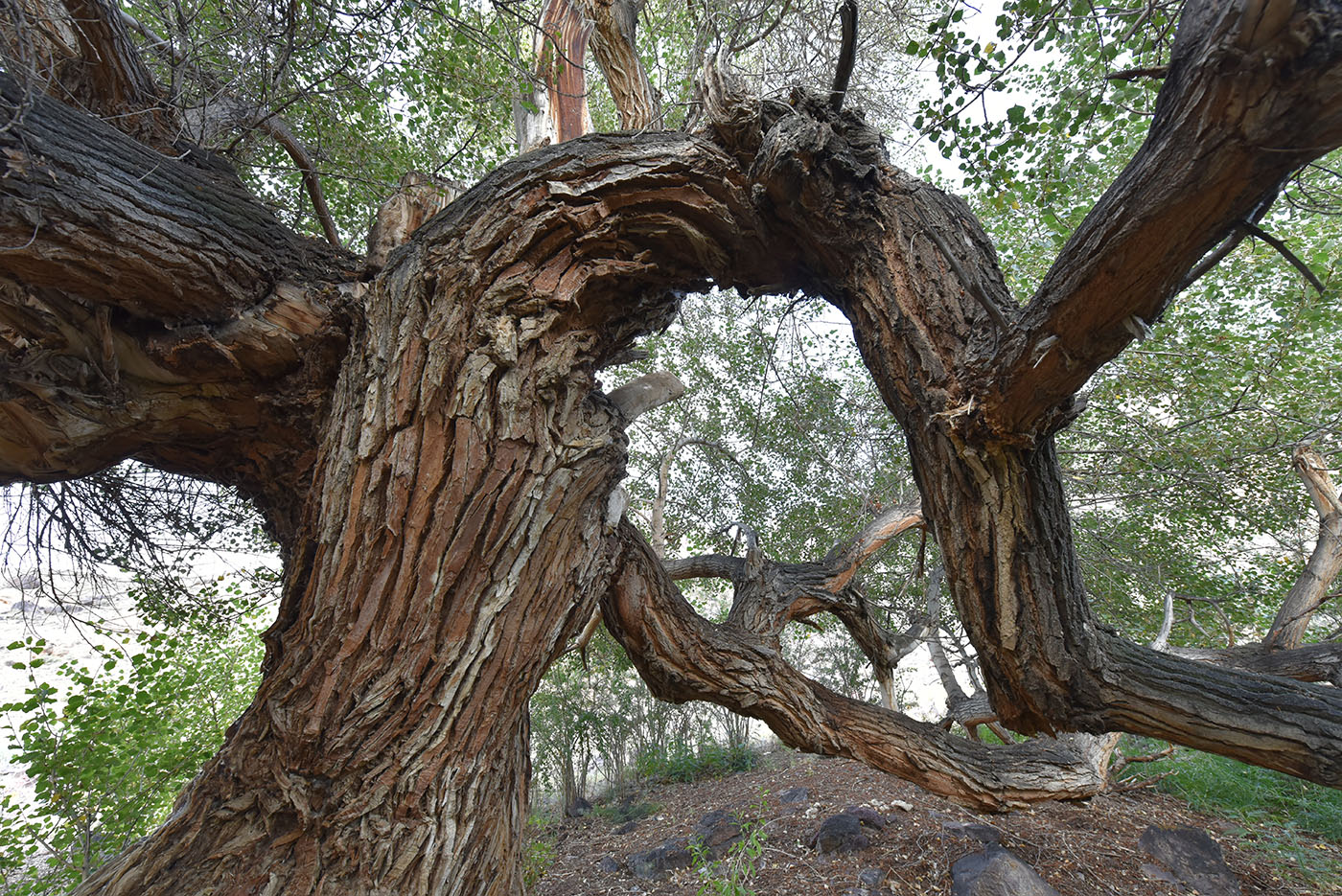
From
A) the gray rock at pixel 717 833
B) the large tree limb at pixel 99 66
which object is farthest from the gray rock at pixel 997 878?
the large tree limb at pixel 99 66

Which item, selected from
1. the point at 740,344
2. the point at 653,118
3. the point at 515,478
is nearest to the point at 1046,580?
the point at 515,478

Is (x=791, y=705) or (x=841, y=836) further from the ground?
(x=791, y=705)

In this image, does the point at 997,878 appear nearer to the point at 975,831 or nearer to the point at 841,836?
the point at 975,831

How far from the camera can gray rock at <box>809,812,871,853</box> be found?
393cm

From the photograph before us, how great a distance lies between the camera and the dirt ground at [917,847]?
340cm

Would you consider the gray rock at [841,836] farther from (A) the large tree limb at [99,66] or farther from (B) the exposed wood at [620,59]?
(A) the large tree limb at [99,66]

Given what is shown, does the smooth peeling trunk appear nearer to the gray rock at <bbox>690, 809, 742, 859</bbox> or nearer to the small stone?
the small stone

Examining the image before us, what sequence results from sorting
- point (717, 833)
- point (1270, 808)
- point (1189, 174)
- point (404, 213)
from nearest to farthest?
1. point (1189, 174)
2. point (404, 213)
3. point (1270, 808)
4. point (717, 833)

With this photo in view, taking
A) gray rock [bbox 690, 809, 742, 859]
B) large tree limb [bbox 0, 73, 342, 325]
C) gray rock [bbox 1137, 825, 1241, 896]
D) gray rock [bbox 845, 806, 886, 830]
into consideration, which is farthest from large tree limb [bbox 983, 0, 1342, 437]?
gray rock [bbox 690, 809, 742, 859]

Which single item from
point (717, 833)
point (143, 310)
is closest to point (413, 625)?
point (143, 310)

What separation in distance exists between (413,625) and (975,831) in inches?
164

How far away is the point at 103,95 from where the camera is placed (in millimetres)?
2363

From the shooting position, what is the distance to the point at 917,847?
12.6ft

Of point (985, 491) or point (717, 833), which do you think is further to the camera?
point (717, 833)
